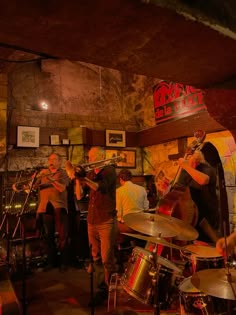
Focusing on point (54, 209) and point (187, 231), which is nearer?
point (187, 231)

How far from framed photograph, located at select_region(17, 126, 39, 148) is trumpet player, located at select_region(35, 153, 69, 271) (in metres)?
0.87

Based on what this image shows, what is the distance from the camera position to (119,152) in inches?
250

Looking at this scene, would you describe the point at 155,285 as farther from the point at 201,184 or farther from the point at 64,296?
the point at 64,296

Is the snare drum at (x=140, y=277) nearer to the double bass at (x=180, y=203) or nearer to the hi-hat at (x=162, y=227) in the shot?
the hi-hat at (x=162, y=227)

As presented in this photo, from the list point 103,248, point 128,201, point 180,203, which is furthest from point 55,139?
point 180,203

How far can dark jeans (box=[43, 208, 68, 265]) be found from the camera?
180 inches

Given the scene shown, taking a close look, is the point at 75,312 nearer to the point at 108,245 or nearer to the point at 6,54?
the point at 108,245

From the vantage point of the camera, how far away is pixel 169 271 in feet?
7.94

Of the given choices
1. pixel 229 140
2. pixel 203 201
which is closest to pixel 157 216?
pixel 203 201

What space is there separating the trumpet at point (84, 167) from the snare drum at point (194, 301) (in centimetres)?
162

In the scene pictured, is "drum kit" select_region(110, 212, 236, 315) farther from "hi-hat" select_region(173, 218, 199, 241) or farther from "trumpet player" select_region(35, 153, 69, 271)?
"trumpet player" select_region(35, 153, 69, 271)

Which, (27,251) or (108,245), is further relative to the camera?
(27,251)

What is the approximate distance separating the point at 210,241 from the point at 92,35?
10.8 ft

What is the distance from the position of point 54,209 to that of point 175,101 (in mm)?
3121
